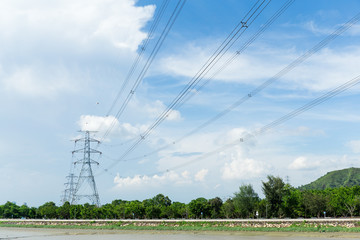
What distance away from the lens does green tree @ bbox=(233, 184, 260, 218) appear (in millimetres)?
119438

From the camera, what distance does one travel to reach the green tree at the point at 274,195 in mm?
111812

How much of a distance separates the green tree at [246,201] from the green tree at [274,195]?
769 cm

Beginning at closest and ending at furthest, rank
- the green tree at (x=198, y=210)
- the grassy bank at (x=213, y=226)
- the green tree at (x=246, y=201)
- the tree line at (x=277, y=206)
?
the grassy bank at (x=213, y=226) → the tree line at (x=277, y=206) → the green tree at (x=246, y=201) → the green tree at (x=198, y=210)

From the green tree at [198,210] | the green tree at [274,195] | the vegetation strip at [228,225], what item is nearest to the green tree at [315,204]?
the green tree at [274,195]

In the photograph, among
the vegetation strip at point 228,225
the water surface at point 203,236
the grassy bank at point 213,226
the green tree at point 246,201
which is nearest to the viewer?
the water surface at point 203,236

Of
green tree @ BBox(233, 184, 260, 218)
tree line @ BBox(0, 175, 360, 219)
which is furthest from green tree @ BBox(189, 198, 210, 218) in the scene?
green tree @ BBox(233, 184, 260, 218)

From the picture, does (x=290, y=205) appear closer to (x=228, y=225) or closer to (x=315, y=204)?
(x=315, y=204)

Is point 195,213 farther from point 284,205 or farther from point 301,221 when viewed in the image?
point 301,221

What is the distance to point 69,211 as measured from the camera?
16662cm

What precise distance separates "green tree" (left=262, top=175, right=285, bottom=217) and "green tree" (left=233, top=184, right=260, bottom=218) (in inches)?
303

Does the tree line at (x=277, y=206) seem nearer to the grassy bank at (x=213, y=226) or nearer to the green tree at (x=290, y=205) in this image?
the green tree at (x=290, y=205)

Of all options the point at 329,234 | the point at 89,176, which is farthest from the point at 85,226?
the point at 329,234

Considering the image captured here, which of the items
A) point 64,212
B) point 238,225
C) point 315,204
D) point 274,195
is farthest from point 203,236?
point 64,212

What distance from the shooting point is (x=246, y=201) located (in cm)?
12044
